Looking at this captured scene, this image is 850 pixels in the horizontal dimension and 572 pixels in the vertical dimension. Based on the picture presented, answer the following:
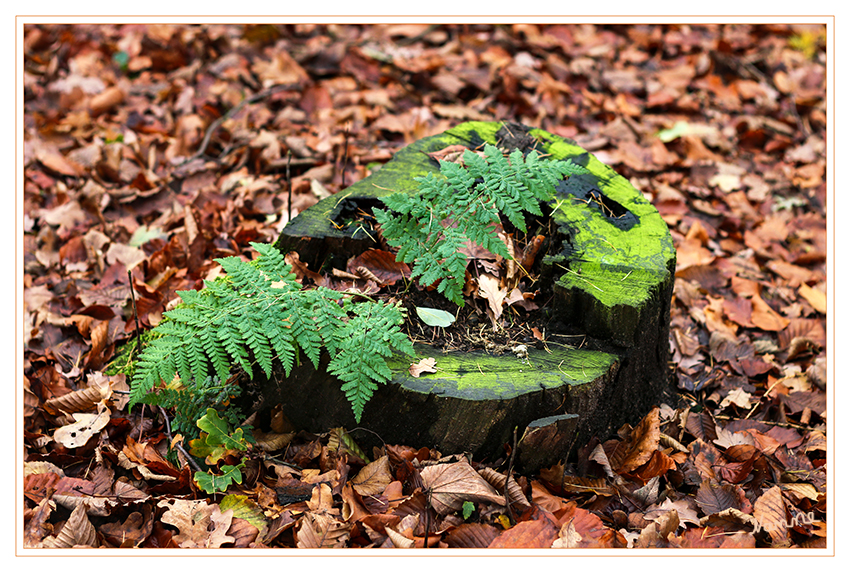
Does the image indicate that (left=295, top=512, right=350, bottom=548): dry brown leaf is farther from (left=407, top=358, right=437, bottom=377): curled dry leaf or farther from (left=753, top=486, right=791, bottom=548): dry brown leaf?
(left=753, top=486, right=791, bottom=548): dry brown leaf

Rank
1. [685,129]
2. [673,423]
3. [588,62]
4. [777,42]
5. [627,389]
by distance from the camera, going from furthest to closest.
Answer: [777,42]
[588,62]
[685,129]
[673,423]
[627,389]

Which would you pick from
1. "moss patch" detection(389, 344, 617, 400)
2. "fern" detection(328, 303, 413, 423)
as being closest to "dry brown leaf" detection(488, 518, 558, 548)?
"moss patch" detection(389, 344, 617, 400)

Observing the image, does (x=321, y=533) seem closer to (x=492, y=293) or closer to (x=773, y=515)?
(x=492, y=293)

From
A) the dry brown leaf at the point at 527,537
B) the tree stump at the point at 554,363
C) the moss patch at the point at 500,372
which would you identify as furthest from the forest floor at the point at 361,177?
the moss patch at the point at 500,372

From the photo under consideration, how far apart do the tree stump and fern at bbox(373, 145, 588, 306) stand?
20cm

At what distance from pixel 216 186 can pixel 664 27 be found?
502 centimetres

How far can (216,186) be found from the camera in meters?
4.59

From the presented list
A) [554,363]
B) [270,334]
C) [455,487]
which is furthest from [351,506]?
[554,363]

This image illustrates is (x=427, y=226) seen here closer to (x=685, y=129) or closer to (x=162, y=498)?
(x=162, y=498)

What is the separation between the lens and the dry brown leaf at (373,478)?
2.52 m

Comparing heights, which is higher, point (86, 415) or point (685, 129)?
point (685, 129)

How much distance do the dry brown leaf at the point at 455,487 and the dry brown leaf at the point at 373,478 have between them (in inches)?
6.5

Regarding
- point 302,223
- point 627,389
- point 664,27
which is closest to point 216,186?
point 302,223

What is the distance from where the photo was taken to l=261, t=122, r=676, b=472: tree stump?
96.5 inches
